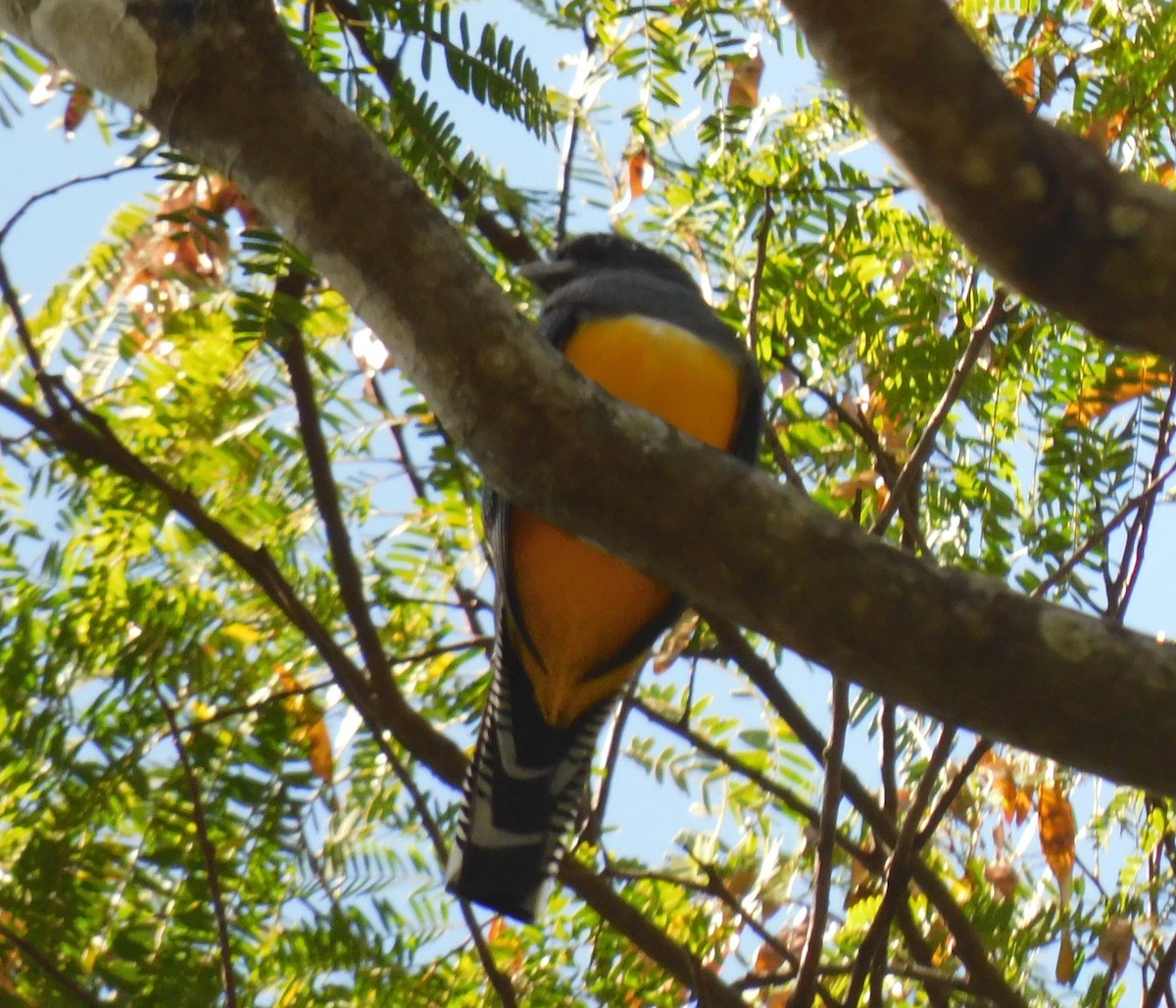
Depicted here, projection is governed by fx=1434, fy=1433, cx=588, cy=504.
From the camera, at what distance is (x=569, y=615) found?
2916 millimetres

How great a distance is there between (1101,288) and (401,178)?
0.82 metres

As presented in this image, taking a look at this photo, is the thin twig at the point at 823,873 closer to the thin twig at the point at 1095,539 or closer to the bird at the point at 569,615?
the thin twig at the point at 1095,539

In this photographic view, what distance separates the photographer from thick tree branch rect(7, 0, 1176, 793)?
156 cm

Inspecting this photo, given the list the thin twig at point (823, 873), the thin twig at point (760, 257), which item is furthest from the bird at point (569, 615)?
the thin twig at point (823, 873)

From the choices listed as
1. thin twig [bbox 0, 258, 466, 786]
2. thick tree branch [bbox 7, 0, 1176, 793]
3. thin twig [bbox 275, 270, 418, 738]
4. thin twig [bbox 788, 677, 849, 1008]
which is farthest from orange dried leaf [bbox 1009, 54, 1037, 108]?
thin twig [bbox 0, 258, 466, 786]

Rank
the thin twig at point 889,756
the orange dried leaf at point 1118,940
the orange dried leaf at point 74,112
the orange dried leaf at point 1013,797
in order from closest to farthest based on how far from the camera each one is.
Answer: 1. the thin twig at point 889,756
2. the orange dried leaf at point 1118,940
3. the orange dried leaf at point 74,112
4. the orange dried leaf at point 1013,797

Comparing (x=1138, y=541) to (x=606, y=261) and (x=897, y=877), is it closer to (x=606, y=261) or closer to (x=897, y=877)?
(x=897, y=877)

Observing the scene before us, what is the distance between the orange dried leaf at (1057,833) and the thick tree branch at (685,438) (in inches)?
48.5

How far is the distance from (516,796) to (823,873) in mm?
869

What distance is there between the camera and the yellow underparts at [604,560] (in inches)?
110

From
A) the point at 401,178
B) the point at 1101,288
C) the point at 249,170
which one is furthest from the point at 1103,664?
the point at 249,170

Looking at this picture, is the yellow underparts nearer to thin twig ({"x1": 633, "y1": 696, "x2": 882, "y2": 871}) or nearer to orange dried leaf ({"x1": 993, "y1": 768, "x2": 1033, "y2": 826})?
thin twig ({"x1": 633, "y1": 696, "x2": 882, "y2": 871})

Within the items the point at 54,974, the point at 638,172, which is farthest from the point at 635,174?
the point at 54,974

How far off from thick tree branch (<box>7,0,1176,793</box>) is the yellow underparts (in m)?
1.07
